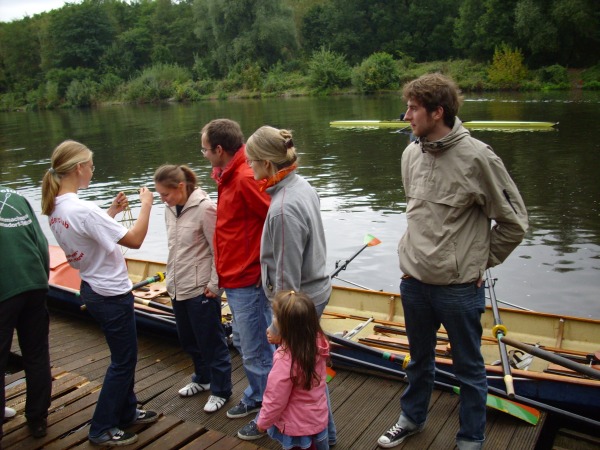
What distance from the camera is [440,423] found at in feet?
13.4

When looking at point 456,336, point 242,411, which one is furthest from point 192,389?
point 456,336

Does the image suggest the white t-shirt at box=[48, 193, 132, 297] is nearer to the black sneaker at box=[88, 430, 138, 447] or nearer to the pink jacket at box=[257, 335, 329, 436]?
the black sneaker at box=[88, 430, 138, 447]

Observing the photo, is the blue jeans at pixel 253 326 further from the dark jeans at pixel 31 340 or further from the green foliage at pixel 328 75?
the green foliage at pixel 328 75

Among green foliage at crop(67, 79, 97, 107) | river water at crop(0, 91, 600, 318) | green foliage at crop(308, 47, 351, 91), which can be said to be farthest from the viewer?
green foliage at crop(67, 79, 97, 107)

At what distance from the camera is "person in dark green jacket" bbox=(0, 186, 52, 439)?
344 cm

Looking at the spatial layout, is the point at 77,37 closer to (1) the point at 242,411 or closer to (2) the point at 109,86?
(2) the point at 109,86

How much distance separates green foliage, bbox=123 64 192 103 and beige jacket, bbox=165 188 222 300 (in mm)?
62934

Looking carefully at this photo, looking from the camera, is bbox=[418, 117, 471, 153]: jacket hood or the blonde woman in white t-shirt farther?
the blonde woman in white t-shirt

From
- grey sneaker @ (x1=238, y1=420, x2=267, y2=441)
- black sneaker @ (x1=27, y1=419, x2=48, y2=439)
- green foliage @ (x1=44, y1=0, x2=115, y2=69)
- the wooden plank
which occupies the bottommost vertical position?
grey sneaker @ (x1=238, y1=420, x2=267, y2=441)

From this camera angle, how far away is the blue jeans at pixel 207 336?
4117 mm

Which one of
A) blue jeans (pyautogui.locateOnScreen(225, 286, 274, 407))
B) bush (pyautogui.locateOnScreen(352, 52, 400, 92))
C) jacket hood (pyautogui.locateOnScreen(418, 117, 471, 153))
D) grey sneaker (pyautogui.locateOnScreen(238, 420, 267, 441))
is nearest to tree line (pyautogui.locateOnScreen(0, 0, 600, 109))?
bush (pyautogui.locateOnScreen(352, 52, 400, 92))

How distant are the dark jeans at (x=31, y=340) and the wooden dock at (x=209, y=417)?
240 mm

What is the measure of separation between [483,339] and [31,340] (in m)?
4.01

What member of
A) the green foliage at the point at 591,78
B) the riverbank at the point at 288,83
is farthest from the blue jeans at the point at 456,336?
the riverbank at the point at 288,83
